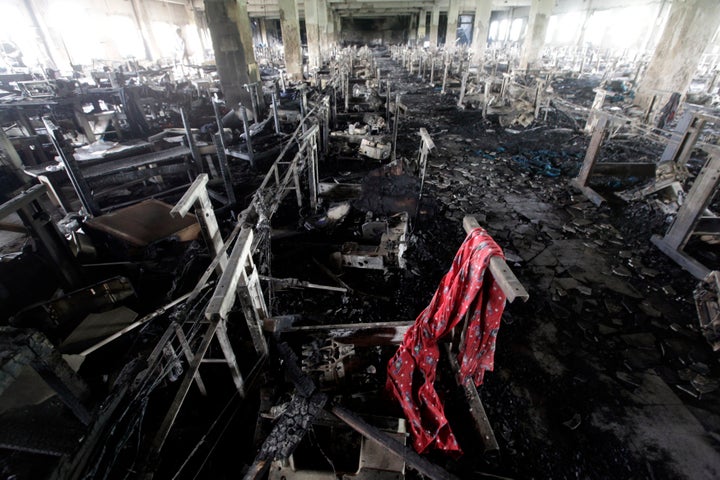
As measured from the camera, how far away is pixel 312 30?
74.7 ft

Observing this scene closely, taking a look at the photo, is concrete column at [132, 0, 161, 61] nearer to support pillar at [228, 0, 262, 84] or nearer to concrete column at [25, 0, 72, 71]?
concrete column at [25, 0, 72, 71]

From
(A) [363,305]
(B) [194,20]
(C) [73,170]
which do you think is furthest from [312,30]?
(A) [363,305]

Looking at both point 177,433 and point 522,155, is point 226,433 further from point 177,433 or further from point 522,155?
point 522,155

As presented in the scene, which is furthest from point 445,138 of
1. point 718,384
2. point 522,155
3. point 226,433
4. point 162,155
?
point 226,433

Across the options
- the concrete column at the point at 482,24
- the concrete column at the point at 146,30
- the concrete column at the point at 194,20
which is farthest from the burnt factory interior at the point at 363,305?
the concrete column at the point at 194,20

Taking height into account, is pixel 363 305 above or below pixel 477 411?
below

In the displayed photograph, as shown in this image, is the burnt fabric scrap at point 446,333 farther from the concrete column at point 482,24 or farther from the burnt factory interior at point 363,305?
the concrete column at point 482,24

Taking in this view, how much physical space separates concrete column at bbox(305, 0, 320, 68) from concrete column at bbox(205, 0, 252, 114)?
11.4m

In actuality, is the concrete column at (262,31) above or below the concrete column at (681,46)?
above

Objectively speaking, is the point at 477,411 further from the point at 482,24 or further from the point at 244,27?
the point at 482,24

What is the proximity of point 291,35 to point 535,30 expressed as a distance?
14764 millimetres

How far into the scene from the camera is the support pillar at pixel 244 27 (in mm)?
11734

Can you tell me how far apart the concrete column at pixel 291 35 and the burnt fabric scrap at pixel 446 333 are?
20245mm

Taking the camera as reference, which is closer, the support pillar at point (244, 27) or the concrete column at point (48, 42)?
the support pillar at point (244, 27)
